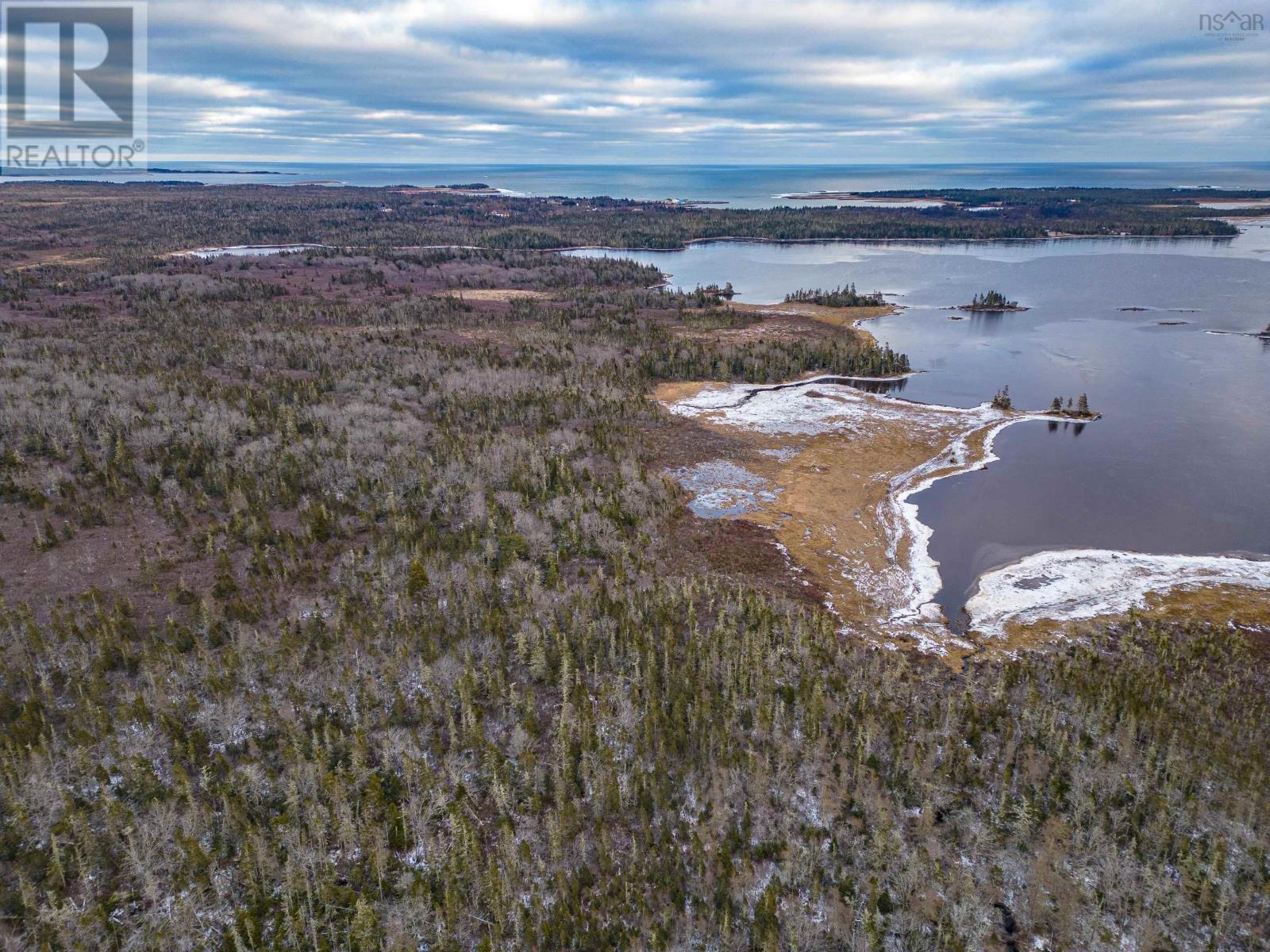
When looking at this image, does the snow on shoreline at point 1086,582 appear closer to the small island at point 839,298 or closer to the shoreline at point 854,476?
the shoreline at point 854,476

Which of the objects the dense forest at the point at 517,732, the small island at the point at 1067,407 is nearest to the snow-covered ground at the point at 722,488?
the dense forest at the point at 517,732

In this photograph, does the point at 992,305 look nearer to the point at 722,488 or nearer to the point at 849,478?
the point at 849,478

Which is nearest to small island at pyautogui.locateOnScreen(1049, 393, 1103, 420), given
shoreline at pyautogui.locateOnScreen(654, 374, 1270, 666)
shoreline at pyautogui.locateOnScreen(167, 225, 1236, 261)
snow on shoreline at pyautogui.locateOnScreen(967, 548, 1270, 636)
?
shoreline at pyautogui.locateOnScreen(654, 374, 1270, 666)

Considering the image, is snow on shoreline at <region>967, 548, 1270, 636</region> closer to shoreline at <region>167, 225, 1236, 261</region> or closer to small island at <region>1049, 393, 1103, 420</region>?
small island at <region>1049, 393, 1103, 420</region>

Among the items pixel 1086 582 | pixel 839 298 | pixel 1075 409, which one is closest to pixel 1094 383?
pixel 1075 409

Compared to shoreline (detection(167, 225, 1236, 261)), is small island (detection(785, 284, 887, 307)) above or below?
below

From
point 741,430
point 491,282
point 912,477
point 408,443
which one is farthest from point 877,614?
point 491,282
